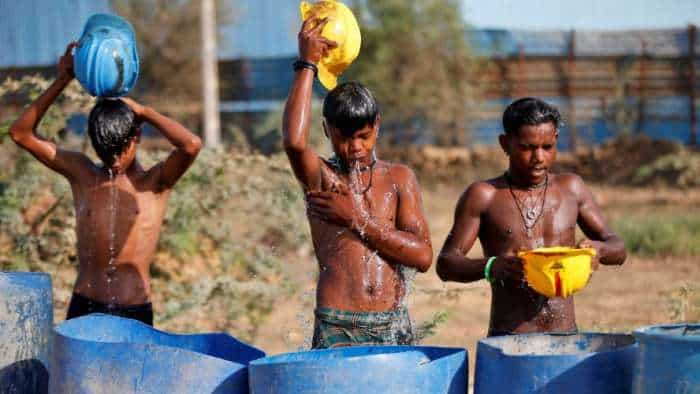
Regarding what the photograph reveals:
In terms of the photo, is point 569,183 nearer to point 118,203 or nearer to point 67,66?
point 118,203

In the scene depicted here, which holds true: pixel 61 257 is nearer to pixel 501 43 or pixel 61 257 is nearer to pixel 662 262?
pixel 662 262

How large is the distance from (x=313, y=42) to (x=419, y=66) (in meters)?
13.0

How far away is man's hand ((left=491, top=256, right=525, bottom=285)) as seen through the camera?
132 inches

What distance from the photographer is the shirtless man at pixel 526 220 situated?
369cm

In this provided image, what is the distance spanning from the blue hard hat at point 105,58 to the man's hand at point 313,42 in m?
1.21

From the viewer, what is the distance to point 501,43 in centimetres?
1681

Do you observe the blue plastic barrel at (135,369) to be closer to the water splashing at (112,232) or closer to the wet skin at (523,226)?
the wet skin at (523,226)

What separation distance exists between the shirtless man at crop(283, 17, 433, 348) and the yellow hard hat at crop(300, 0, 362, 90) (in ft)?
0.12

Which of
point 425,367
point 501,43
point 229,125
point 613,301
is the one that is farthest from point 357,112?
point 501,43

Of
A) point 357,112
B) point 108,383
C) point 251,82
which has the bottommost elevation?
point 108,383

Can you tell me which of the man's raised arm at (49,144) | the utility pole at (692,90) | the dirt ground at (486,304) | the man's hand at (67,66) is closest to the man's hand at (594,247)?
the dirt ground at (486,304)

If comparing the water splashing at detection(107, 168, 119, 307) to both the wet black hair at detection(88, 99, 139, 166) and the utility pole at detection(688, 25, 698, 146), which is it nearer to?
the wet black hair at detection(88, 99, 139, 166)

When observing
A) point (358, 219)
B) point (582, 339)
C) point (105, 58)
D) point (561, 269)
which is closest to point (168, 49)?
point (105, 58)

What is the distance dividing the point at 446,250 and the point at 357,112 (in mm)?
667
